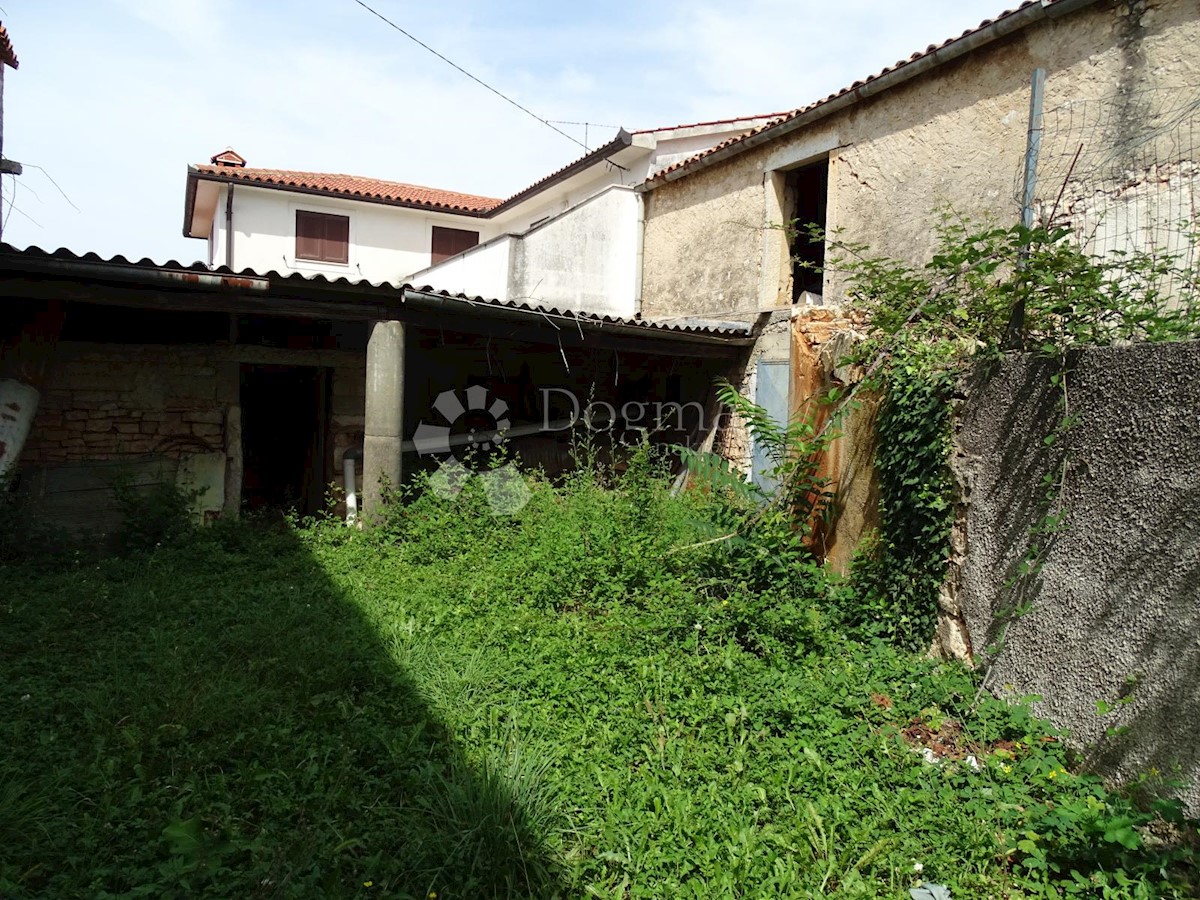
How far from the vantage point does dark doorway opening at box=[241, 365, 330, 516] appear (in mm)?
9711

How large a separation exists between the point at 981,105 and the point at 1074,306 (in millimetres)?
4610

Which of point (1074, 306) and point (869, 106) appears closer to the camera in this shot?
point (1074, 306)

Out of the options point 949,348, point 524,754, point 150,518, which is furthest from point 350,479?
point 949,348

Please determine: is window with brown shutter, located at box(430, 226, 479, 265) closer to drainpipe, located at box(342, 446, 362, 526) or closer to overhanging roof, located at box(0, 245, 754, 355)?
drainpipe, located at box(342, 446, 362, 526)

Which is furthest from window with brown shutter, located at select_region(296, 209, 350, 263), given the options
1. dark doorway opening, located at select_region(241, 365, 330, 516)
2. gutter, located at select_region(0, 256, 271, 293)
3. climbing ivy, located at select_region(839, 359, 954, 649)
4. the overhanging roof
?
climbing ivy, located at select_region(839, 359, 954, 649)

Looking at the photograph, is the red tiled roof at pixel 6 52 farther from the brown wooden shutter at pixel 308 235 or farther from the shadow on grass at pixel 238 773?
the shadow on grass at pixel 238 773

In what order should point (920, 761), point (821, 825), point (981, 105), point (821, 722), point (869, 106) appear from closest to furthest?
1. point (821, 825)
2. point (920, 761)
3. point (821, 722)
4. point (981, 105)
5. point (869, 106)

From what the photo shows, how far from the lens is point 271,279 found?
20.7 ft

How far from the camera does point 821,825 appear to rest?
2916 mm

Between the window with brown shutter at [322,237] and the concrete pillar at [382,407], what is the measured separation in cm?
1129

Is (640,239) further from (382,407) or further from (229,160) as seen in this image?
(229,160)

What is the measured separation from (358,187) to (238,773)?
56.1 feet

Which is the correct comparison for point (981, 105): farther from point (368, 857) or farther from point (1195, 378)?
point (368, 857)

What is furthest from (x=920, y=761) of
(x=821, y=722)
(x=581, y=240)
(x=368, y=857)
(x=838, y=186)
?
(x=581, y=240)
